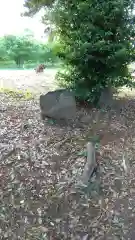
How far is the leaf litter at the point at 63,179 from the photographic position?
13.0ft

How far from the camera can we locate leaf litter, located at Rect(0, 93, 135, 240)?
13.0 feet

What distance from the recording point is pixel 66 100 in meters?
5.52

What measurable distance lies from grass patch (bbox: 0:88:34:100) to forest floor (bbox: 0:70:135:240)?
0.86 metres

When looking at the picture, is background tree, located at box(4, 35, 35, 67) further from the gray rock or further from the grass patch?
the gray rock

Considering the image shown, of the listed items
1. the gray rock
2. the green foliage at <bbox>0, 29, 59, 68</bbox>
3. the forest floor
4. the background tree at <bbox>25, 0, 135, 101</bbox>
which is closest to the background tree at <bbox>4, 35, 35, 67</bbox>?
the green foliage at <bbox>0, 29, 59, 68</bbox>

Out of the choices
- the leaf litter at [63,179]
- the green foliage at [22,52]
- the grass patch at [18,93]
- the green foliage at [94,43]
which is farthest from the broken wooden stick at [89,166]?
the green foliage at [22,52]

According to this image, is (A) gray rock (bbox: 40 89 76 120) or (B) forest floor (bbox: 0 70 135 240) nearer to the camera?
(B) forest floor (bbox: 0 70 135 240)

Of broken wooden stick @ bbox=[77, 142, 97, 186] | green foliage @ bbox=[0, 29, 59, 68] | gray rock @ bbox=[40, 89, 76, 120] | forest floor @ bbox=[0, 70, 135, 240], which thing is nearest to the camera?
forest floor @ bbox=[0, 70, 135, 240]

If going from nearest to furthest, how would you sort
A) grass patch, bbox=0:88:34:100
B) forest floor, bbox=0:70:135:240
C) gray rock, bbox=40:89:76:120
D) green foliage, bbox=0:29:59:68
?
forest floor, bbox=0:70:135:240 → gray rock, bbox=40:89:76:120 → grass patch, bbox=0:88:34:100 → green foliage, bbox=0:29:59:68

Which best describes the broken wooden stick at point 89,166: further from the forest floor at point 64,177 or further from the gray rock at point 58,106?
the gray rock at point 58,106

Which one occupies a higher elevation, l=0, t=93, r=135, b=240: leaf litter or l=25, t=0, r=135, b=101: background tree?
l=25, t=0, r=135, b=101: background tree

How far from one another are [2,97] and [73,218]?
3.41 m

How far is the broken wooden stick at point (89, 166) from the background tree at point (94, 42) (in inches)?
51.0

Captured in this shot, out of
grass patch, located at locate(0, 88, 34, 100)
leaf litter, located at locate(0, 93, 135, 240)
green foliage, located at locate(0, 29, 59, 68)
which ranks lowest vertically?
leaf litter, located at locate(0, 93, 135, 240)
